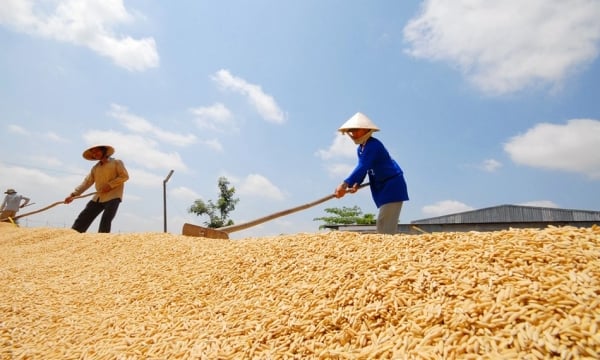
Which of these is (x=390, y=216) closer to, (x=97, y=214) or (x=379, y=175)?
(x=379, y=175)

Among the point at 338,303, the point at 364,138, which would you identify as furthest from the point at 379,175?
the point at 338,303

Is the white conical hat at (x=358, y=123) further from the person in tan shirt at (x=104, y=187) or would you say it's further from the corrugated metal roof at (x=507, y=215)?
the corrugated metal roof at (x=507, y=215)

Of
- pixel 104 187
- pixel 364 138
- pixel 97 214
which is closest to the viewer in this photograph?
pixel 364 138

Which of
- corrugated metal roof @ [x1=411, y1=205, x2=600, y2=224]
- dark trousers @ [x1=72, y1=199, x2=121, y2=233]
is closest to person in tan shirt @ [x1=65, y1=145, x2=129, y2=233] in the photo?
dark trousers @ [x1=72, y1=199, x2=121, y2=233]

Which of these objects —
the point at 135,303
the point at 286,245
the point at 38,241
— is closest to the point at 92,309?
the point at 135,303

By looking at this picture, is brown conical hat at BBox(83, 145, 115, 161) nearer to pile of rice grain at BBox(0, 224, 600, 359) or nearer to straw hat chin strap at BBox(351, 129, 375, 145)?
pile of rice grain at BBox(0, 224, 600, 359)

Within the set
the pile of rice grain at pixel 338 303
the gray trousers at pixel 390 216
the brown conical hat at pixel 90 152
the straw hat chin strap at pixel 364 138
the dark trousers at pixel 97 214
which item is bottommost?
the pile of rice grain at pixel 338 303

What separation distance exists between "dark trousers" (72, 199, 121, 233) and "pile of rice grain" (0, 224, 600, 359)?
2.80 meters

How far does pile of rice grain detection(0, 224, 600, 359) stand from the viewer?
1.49 metres

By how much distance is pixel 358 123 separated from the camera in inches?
163

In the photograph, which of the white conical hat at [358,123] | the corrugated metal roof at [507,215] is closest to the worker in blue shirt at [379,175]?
the white conical hat at [358,123]

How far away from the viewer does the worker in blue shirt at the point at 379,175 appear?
396 cm

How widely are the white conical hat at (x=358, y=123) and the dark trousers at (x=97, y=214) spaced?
4.27 m

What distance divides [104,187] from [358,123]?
4497 mm
